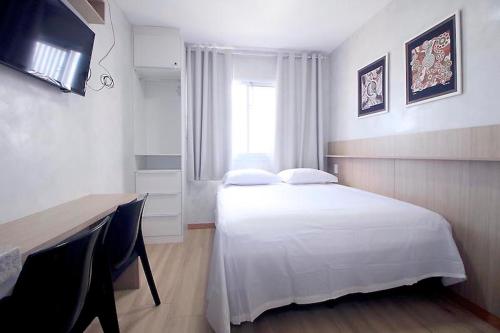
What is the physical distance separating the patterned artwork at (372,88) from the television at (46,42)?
8.57ft

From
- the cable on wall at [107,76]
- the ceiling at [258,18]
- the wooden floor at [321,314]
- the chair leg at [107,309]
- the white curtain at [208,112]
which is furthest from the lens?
the white curtain at [208,112]

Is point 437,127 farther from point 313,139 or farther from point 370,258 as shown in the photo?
point 313,139

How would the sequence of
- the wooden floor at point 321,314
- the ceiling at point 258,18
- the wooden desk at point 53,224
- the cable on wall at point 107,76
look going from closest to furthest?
the wooden desk at point 53,224, the wooden floor at point 321,314, the cable on wall at point 107,76, the ceiling at point 258,18

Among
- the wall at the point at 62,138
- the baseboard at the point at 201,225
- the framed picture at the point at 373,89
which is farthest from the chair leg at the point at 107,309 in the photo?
the framed picture at the point at 373,89

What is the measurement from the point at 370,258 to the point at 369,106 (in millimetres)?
1828

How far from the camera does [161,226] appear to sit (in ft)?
8.83

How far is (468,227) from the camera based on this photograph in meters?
1.57

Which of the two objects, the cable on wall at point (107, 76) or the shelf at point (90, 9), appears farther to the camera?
the cable on wall at point (107, 76)

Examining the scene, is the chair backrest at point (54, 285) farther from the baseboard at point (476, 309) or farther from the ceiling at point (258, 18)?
the ceiling at point (258, 18)

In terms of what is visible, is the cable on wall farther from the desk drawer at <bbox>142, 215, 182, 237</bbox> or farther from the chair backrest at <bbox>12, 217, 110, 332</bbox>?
the chair backrest at <bbox>12, 217, 110, 332</bbox>

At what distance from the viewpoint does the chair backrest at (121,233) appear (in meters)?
1.19

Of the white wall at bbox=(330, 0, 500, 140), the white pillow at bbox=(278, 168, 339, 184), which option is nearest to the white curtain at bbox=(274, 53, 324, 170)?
the white wall at bbox=(330, 0, 500, 140)

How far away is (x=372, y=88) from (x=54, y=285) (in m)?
2.93

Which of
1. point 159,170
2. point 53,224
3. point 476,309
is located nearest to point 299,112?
point 159,170
